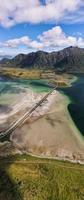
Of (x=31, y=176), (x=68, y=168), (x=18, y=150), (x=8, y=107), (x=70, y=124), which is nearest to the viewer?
(x=31, y=176)

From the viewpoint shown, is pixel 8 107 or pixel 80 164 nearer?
pixel 80 164

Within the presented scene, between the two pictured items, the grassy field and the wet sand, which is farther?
the wet sand

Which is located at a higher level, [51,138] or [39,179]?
[39,179]

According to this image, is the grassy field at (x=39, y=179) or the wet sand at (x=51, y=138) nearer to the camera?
the grassy field at (x=39, y=179)

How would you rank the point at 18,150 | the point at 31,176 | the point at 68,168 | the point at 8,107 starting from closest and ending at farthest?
the point at 31,176, the point at 68,168, the point at 18,150, the point at 8,107

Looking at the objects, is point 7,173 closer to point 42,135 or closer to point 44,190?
point 44,190

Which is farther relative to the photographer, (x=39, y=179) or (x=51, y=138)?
(x=51, y=138)

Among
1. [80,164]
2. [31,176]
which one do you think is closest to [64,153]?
[80,164]
